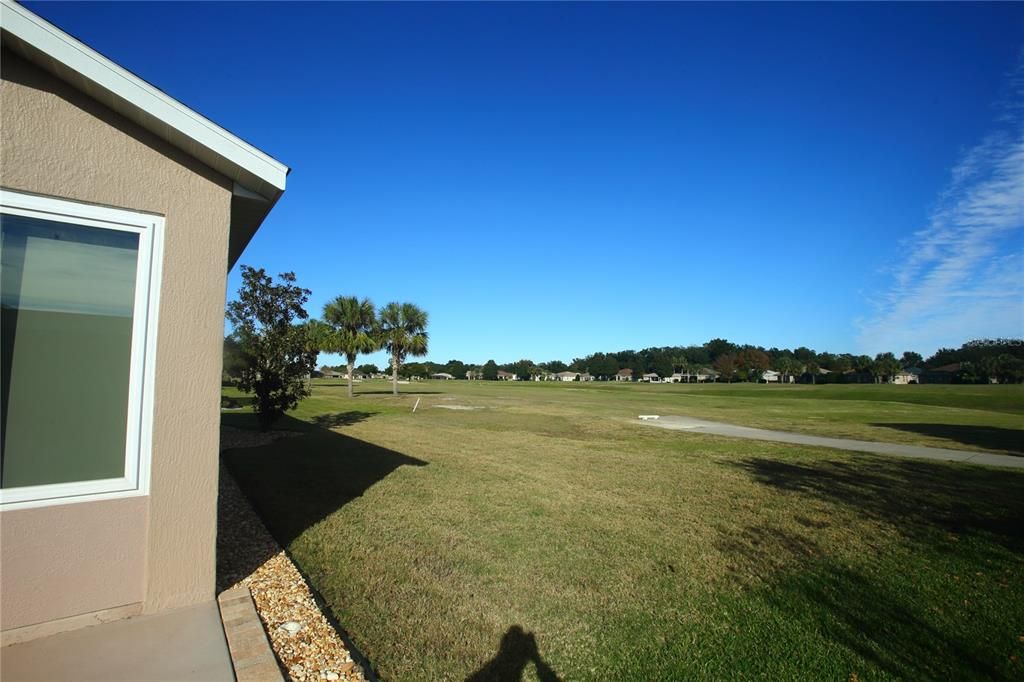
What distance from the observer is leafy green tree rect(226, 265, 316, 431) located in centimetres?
1520

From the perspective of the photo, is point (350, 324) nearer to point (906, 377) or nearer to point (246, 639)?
point (246, 639)

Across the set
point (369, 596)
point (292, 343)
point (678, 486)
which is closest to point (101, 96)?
point (369, 596)

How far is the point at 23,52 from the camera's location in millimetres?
3682

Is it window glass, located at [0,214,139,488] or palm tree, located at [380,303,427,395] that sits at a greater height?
palm tree, located at [380,303,427,395]

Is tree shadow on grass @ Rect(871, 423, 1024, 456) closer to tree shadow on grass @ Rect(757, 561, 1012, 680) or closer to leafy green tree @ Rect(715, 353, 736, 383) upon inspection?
tree shadow on grass @ Rect(757, 561, 1012, 680)

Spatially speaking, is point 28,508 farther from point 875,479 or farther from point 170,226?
point 875,479

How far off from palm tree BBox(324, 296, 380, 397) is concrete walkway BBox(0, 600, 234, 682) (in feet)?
127

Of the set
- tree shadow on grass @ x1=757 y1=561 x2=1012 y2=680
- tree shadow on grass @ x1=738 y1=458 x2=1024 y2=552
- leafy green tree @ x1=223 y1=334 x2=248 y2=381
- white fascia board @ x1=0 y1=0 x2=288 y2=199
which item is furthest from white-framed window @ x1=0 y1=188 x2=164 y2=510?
leafy green tree @ x1=223 y1=334 x2=248 y2=381

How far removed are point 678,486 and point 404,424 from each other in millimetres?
13060

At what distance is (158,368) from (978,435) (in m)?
25.3

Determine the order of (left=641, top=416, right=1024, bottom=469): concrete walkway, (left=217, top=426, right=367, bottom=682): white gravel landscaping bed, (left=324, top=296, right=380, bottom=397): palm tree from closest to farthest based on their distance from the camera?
1. (left=217, top=426, right=367, bottom=682): white gravel landscaping bed
2. (left=641, top=416, right=1024, bottom=469): concrete walkway
3. (left=324, top=296, right=380, bottom=397): palm tree

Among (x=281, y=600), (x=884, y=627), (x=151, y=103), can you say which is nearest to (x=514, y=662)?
(x=281, y=600)

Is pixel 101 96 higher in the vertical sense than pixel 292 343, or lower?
higher

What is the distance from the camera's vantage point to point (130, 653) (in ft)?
11.3
